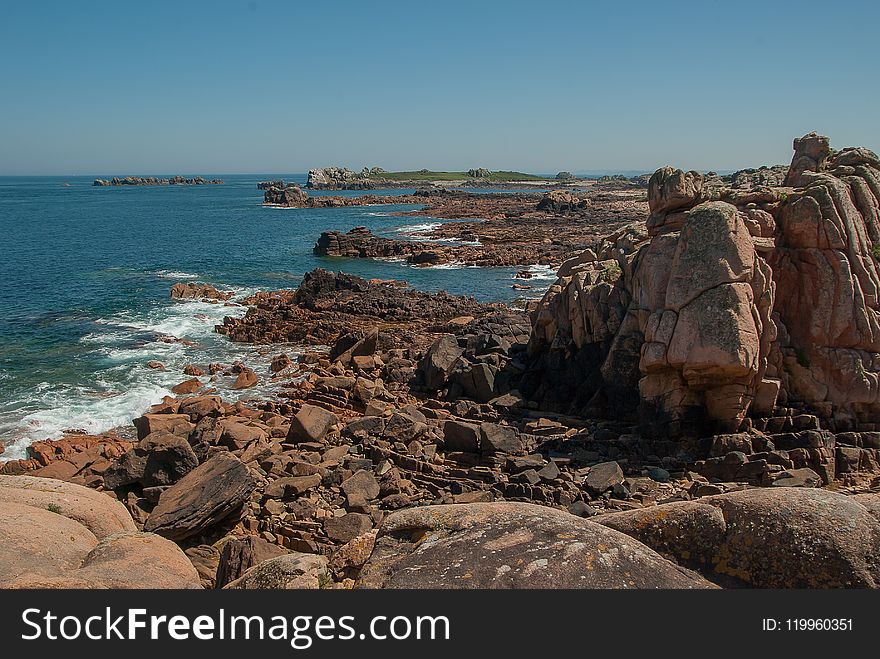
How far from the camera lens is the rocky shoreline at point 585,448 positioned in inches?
245

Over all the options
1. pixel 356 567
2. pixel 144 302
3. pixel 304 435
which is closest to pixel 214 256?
pixel 144 302

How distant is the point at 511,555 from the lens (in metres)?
5.94

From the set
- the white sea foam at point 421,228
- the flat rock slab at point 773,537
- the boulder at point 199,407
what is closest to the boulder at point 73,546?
the flat rock slab at point 773,537

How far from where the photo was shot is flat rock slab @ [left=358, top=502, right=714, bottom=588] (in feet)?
18.4

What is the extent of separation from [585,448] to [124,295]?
42205 millimetres

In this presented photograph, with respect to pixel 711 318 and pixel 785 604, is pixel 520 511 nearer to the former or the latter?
pixel 785 604

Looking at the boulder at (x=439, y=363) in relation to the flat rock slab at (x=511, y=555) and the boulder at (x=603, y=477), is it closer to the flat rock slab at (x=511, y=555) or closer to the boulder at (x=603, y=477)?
the boulder at (x=603, y=477)

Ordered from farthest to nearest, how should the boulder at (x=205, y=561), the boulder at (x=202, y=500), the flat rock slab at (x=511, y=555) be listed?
the boulder at (x=202, y=500) → the boulder at (x=205, y=561) → the flat rock slab at (x=511, y=555)

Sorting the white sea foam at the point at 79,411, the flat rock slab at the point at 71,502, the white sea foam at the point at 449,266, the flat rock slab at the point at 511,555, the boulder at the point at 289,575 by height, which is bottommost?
the white sea foam at the point at 79,411

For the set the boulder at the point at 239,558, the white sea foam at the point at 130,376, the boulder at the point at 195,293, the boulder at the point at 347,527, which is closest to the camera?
the boulder at the point at 239,558

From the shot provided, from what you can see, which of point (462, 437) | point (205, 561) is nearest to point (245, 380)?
point (462, 437)

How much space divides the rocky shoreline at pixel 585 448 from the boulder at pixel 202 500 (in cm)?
7

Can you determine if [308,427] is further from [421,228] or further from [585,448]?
[421,228]

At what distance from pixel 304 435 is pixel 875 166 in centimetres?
2262
